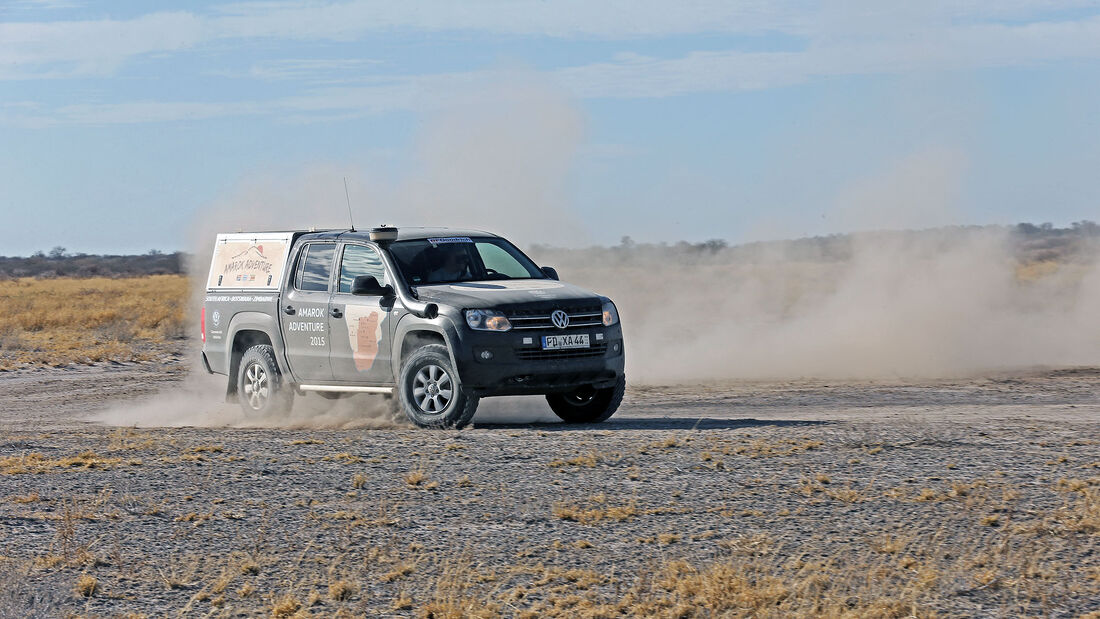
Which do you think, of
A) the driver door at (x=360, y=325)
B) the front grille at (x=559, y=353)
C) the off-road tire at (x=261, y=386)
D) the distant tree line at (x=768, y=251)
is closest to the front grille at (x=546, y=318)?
the front grille at (x=559, y=353)

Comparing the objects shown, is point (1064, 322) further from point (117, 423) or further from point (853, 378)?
point (117, 423)

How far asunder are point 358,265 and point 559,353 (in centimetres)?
233

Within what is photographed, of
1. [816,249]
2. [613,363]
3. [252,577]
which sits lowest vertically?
[252,577]

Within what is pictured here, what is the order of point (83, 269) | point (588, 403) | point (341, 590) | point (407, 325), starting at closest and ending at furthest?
point (341, 590)
point (407, 325)
point (588, 403)
point (83, 269)

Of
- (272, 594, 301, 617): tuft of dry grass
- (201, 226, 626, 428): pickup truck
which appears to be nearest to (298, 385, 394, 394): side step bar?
(201, 226, 626, 428): pickup truck

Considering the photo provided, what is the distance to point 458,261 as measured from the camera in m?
13.1

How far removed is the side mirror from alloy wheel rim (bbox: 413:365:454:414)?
87 centimetres

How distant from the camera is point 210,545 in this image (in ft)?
25.1

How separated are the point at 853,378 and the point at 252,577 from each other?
531 inches

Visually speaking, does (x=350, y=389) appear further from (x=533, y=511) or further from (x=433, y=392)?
(x=533, y=511)

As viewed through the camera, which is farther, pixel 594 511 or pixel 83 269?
pixel 83 269

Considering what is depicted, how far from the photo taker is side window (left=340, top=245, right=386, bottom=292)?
12.8 meters

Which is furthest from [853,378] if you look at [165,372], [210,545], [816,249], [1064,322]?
[816,249]

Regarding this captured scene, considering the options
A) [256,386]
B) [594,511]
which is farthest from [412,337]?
[594,511]
